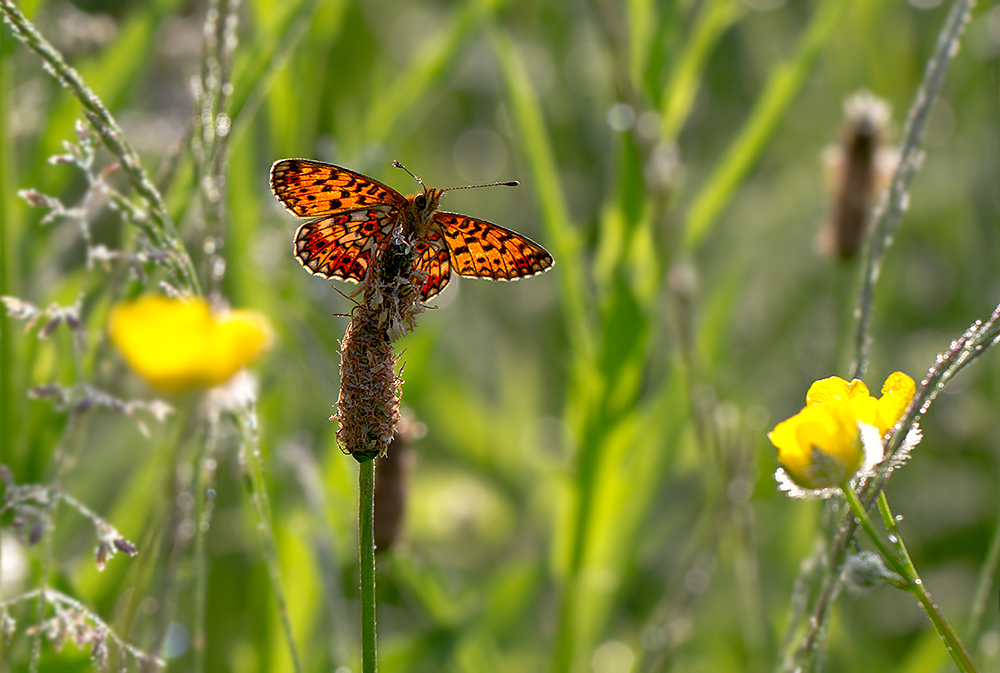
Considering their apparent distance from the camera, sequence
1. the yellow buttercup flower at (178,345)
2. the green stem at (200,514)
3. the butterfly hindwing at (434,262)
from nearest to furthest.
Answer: the yellow buttercup flower at (178,345)
the green stem at (200,514)
the butterfly hindwing at (434,262)

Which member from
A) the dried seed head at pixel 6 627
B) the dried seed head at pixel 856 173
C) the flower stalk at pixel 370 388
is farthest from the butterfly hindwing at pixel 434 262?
the dried seed head at pixel 856 173

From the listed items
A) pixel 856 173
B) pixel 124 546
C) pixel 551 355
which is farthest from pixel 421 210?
pixel 551 355

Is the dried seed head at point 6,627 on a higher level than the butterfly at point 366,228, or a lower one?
lower

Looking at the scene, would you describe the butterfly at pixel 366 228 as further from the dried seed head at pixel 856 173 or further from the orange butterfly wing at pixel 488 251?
the dried seed head at pixel 856 173

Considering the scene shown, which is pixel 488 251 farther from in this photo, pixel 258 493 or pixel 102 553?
pixel 102 553

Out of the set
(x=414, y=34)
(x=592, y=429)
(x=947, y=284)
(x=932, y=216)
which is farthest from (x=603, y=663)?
(x=414, y=34)

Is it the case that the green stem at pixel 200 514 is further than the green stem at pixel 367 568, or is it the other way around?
the green stem at pixel 200 514
